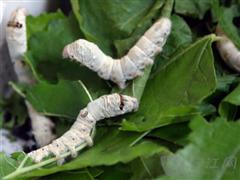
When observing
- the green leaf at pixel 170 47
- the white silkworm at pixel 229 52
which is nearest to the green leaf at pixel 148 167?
the green leaf at pixel 170 47

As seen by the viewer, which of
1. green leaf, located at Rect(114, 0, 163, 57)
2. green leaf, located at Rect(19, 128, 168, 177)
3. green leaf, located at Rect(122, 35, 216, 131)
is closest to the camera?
green leaf, located at Rect(19, 128, 168, 177)

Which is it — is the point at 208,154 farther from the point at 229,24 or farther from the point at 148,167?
the point at 229,24

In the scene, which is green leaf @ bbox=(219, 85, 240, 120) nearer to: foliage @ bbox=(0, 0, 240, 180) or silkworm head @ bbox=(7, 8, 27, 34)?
foliage @ bbox=(0, 0, 240, 180)

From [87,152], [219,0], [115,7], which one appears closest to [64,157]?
[87,152]

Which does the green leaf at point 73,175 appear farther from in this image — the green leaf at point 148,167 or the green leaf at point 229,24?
the green leaf at point 229,24

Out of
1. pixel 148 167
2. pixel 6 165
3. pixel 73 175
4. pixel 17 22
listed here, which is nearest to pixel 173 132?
pixel 148 167

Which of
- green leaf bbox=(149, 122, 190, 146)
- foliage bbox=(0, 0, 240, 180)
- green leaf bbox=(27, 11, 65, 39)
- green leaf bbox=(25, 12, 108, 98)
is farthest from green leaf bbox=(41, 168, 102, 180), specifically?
green leaf bbox=(27, 11, 65, 39)

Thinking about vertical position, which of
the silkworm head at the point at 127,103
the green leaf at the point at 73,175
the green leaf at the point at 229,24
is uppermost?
the green leaf at the point at 229,24
